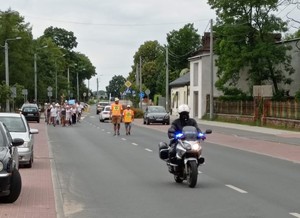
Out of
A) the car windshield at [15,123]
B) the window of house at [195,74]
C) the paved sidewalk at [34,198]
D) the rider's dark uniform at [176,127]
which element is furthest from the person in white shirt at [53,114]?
the rider's dark uniform at [176,127]

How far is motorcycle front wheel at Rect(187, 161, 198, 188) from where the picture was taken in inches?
501

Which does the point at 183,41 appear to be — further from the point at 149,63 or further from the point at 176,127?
the point at 176,127

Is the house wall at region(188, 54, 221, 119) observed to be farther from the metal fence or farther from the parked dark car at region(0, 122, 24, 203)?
the parked dark car at region(0, 122, 24, 203)

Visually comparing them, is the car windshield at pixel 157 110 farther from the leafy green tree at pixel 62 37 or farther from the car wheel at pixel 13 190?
the leafy green tree at pixel 62 37

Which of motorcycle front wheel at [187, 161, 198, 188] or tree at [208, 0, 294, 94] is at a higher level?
tree at [208, 0, 294, 94]

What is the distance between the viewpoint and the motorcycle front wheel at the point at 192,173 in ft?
41.7

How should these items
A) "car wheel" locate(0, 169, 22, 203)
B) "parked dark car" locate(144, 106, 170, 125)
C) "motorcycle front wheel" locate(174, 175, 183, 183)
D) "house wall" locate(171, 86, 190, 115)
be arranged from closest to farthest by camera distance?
1. "car wheel" locate(0, 169, 22, 203)
2. "motorcycle front wheel" locate(174, 175, 183, 183)
3. "parked dark car" locate(144, 106, 170, 125)
4. "house wall" locate(171, 86, 190, 115)

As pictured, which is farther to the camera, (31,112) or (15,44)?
(15,44)

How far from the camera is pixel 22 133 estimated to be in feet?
56.1

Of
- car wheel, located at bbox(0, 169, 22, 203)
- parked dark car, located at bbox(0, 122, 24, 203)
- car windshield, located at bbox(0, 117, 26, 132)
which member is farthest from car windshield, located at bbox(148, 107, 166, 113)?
car wheel, located at bbox(0, 169, 22, 203)

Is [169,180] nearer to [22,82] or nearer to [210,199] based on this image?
[210,199]

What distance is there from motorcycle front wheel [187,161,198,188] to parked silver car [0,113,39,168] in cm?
494

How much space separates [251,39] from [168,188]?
42.1m

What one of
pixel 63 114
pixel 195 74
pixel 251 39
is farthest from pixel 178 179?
pixel 195 74
